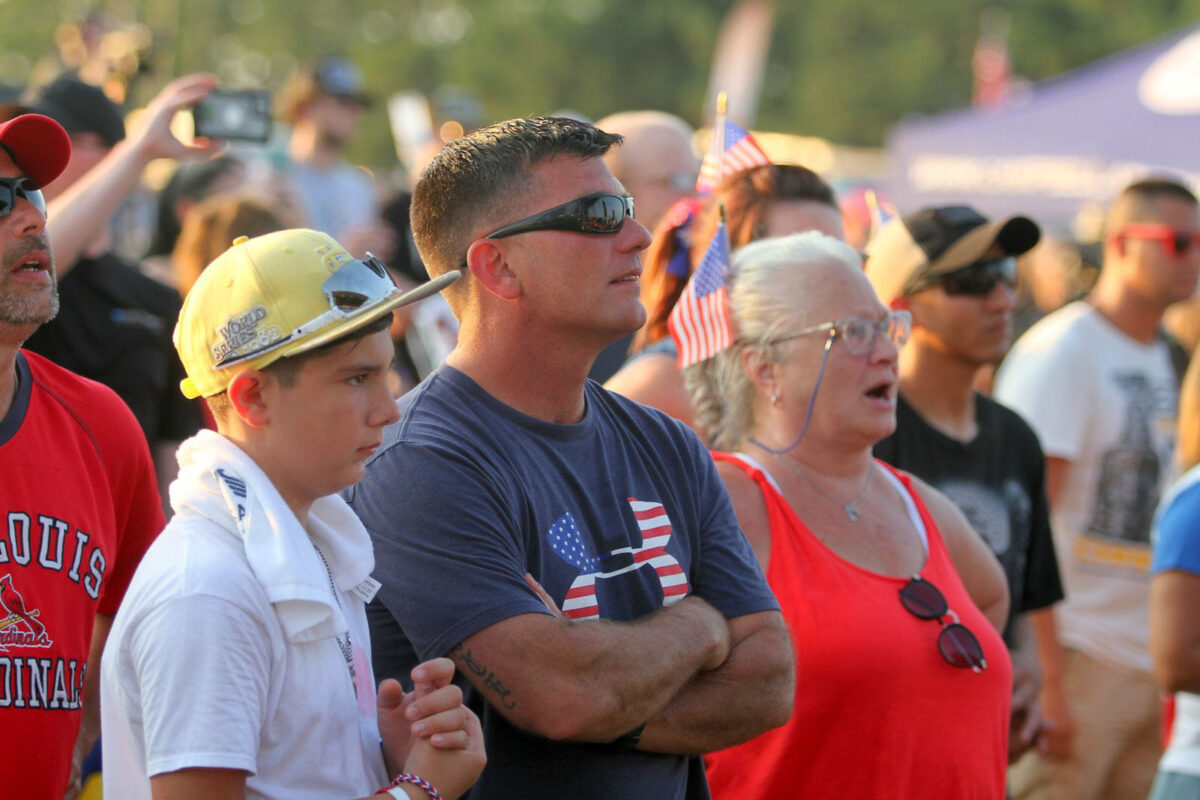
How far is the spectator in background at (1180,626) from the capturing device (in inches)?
164

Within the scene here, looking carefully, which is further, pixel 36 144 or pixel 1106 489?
pixel 1106 489

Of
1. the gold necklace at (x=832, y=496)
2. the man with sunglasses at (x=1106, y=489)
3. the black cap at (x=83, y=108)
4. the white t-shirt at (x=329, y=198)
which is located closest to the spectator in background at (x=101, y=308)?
the black cap at (x=83, y=108)

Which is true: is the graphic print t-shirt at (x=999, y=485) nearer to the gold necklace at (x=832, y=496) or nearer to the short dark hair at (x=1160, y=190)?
the gold necklace at (x=832, y=496)

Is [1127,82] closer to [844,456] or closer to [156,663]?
[844,456]

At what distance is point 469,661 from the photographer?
255cm

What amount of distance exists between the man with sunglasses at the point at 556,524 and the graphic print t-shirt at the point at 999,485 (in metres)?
1.53

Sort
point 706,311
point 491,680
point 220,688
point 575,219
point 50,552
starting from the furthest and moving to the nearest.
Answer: point 706,311 → point 575,219 → point 50,552 → point 491,680 → point 220,688

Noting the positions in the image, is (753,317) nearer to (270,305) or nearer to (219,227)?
(270,305)

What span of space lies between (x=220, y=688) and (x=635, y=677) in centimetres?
78

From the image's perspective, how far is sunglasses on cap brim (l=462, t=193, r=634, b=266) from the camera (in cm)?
289

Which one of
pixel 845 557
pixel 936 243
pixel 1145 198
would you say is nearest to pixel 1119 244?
pixel 1145 198

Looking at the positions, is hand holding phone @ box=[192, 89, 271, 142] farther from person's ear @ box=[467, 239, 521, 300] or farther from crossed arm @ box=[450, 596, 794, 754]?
crossed arm @ box=[450, 596, 794, 754]

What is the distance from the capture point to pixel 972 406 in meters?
4.64

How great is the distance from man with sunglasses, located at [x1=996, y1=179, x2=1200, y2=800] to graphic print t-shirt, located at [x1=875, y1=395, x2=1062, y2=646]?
3.10 ft
